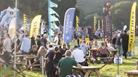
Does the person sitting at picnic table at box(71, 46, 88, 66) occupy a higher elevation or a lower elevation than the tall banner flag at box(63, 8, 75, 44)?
lower

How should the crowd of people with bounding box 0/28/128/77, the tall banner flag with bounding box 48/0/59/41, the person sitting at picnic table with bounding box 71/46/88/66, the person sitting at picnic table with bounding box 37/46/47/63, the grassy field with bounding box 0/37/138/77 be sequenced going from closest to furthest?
1. the crowd of people with bounding box 0/28/128/77
2. the grassy field with bounding box 0/37/138/77
3. the person sitting at picnic table with bounding box 71/46/88/66
4. the person sitting at picnic table with bounding box 37/46/47/63
5. the tall banner flag with bounding box 48/0/59/41

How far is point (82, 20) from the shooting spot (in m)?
75.6

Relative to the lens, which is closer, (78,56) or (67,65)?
(67,65)

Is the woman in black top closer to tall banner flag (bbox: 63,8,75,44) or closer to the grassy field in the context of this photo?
the grassy field

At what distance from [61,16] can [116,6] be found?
1447 centimetres

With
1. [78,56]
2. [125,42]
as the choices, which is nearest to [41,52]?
[78,56]

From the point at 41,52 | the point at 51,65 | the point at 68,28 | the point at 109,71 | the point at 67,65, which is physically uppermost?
the point at 68,28

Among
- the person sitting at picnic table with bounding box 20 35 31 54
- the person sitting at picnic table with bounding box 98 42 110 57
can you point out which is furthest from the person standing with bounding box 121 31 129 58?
the person sitting at picnic table with bounding box 20 35 31 54

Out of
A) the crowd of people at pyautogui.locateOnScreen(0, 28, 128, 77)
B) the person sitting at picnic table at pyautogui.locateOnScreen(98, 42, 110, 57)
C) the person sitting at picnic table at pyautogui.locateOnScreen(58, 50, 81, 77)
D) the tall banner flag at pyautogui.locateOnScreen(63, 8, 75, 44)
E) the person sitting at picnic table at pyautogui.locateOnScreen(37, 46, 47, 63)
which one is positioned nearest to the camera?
the person sitting at picnic table at pyautogui.locateOnScreen(58, 50, 81, 77)

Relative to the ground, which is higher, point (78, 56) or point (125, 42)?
point (125, 42)

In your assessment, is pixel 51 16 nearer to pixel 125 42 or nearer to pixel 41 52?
pixel 41 52

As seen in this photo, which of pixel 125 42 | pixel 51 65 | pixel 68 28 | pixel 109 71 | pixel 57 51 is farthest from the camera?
pixel 125 42

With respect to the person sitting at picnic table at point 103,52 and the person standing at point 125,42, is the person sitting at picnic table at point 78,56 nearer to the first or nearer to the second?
the person sitting at picnic table at point 103,52

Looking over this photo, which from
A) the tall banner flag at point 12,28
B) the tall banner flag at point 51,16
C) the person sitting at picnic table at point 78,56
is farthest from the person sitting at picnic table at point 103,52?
the tall banner flag at point 12,28
